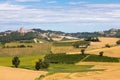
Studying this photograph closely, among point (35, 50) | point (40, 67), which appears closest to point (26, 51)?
point (35, 50)

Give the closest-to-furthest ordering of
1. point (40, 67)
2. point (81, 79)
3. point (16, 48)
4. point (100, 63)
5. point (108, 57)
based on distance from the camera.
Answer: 1. point (81, 79)
2. point (40, 67)
3. point (100, 63)
4. point (108, 57)
5. point (16, 48)

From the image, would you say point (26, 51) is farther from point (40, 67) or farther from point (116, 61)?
point (40, 67)

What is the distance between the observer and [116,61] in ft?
502

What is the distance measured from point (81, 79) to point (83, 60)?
67870 millimetres

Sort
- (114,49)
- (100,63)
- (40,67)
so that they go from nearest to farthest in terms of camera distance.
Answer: (40,67)
(100,63)
(114,49)

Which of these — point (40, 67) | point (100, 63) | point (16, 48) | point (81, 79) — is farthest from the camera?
point (16, 48)

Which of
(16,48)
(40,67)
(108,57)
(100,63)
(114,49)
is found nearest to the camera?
(40,67)

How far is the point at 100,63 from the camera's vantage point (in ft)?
484

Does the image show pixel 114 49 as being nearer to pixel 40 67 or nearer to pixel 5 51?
pixel 5 51

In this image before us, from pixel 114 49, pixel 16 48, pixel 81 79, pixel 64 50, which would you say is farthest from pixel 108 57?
pixel 81 79

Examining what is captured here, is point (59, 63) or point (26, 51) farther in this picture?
point (26, 51)

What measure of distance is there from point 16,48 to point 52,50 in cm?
1950

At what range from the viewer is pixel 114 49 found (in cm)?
18275

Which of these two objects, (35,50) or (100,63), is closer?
(100,63)
